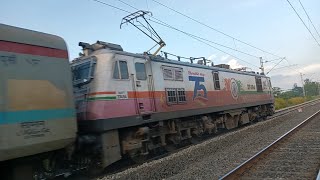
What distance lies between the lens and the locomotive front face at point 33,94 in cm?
670

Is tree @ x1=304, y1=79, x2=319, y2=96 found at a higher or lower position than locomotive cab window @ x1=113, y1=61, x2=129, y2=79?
higher

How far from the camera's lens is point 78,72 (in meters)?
10.5

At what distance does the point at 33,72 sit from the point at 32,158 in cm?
188

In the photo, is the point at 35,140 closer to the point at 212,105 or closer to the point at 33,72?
the point at 33,72

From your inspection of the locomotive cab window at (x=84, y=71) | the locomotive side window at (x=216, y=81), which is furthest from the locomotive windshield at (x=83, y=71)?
the locomotive side window at (x=216, y=81)

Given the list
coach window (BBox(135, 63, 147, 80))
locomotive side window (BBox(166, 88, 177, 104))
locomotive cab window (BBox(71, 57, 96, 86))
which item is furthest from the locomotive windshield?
locomotive side window (BBox(166, 88, 177, 104))

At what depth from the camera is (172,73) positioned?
1356cm

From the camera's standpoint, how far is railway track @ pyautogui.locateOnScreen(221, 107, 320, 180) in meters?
7.79

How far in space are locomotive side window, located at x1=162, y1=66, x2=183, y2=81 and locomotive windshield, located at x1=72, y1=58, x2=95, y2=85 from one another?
3.49 metres

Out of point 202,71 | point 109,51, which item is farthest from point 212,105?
point 109,51

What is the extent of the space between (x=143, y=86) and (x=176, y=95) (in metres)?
2.24

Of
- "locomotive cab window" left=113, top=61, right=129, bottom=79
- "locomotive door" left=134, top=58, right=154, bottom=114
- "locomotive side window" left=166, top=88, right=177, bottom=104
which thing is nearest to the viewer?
"locomotive cab window" left=113, top=61, right=129, bottom=79

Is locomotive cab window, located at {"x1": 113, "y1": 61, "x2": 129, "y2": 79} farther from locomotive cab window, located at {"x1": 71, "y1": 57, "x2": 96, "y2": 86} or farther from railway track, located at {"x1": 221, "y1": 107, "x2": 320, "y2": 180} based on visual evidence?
railway track, located at {"x1": 221, "y1": 107, "x2": 320, "y2": 180}

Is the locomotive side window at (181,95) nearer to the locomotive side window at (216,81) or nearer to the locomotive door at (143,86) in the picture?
the locomotive door at (143,86)
